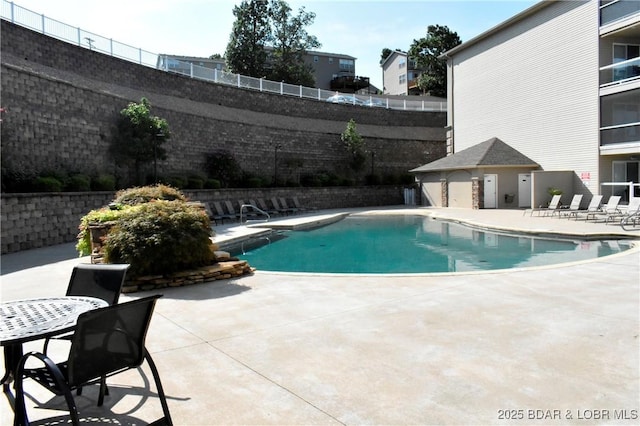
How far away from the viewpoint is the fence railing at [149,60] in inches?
573

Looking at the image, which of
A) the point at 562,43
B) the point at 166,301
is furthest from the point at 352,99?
the point at 166,301

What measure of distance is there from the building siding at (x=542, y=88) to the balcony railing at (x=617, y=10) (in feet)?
1.45

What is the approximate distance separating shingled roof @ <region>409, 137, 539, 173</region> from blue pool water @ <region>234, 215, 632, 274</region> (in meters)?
7.00

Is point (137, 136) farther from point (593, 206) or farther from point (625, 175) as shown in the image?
point (625, 175)

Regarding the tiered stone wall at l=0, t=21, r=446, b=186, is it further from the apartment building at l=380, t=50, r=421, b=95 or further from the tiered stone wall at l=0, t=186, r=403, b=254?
the apartment building at l=380, t=50, r=421, b=95

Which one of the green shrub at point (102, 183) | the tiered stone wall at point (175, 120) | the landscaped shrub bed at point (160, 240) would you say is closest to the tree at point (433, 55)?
the tiered stone wall at point (175, 120)

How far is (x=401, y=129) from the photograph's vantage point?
105 ft

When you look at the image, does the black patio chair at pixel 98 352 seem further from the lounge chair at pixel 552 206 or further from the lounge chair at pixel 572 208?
the lounge chair at pixel 552 206

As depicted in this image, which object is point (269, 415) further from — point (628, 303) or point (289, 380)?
point (628, 303)

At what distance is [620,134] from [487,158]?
5.89m

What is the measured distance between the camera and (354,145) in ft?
92.8

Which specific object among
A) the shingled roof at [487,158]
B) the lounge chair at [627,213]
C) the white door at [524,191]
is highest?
the shingled roof at [487,158]

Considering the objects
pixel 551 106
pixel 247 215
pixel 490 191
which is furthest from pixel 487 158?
pixel 247 215

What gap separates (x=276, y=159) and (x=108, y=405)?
23184 mm
